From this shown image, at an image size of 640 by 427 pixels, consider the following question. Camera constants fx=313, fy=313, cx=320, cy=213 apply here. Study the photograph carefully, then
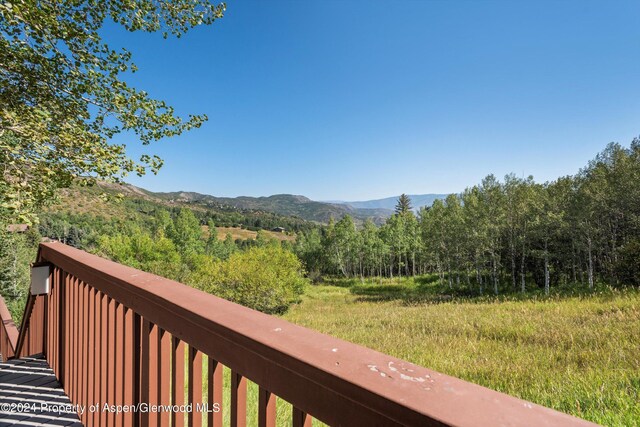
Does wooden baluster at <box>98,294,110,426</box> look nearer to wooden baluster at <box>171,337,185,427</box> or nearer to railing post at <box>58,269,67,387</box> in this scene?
wooden baluster at <box>171,337,185,427</box>

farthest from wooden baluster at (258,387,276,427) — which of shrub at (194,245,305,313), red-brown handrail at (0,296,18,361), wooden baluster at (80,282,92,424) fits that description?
shrub at (194,245,305,313)

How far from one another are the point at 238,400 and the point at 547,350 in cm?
605

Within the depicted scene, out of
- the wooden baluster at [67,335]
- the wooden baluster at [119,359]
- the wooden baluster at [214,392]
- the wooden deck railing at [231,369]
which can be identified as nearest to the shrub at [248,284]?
the wooden baluster at [67,335]

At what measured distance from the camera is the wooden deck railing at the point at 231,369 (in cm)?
46

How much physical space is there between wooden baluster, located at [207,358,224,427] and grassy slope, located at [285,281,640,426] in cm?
295

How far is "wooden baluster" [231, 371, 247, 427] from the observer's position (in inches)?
31.9

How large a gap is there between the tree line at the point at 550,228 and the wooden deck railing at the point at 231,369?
20.6 meters

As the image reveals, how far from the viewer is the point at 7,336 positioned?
164 inches

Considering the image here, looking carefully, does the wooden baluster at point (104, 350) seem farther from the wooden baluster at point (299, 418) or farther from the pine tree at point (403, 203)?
the pine tree at point (403, 203)

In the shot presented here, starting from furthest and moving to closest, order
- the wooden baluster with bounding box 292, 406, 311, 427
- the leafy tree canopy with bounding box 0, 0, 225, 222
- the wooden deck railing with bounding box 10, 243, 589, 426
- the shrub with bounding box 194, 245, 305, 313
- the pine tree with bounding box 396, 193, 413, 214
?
the pine tree with bounding box 396, 193, 413, 214
the shrub with bounding box 194, 245, 305, 313
the leafy tree canopy with bounding box 0, 0, 225, 222
the wooden baluster with bounding box 292, 406, 311, 427
the wooden deck railing with bounding box 10, 243, 589, 426

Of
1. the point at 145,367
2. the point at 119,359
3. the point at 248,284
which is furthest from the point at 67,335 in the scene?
the point at 248,284

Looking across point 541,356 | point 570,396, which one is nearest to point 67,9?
point 570,396

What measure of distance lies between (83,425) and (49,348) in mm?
1288

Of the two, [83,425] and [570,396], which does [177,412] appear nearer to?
A: [83,425]
